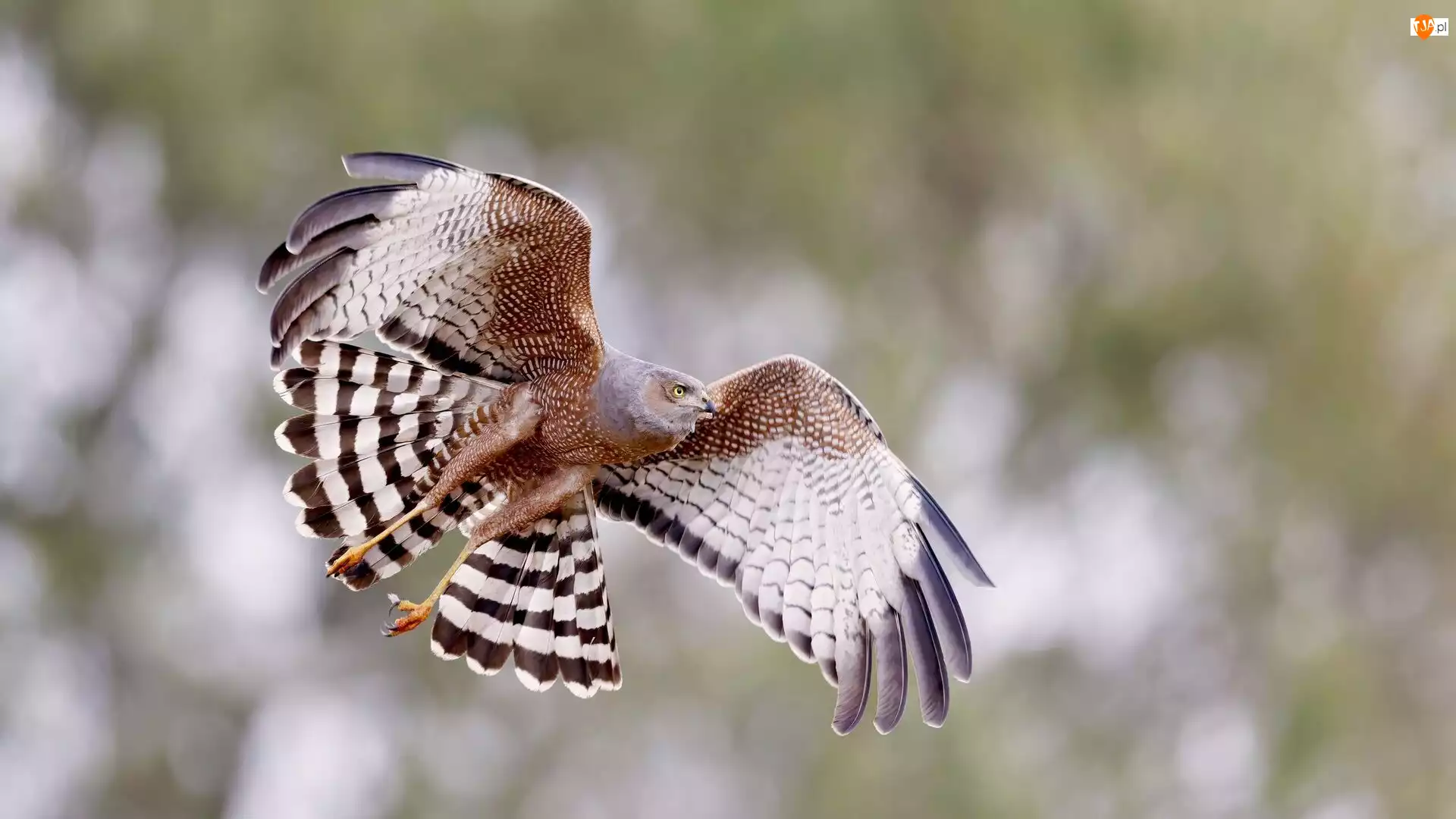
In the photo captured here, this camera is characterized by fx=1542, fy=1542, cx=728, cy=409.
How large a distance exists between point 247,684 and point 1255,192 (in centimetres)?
962

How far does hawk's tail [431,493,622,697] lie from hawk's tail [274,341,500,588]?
34 cm

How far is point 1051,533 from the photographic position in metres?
13.9

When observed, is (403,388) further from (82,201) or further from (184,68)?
(82,201)

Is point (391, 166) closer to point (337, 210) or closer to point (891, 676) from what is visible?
point (337, 210)

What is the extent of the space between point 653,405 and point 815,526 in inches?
44.9

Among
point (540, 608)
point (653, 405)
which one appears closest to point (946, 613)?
point (653, 405)

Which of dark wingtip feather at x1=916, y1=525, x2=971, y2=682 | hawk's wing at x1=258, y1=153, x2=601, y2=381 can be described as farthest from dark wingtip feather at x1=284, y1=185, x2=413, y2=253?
dark wingtip feather at x1=916, y1=525, x2=971, y2=682

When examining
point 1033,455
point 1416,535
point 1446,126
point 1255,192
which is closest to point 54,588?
point 1033,455

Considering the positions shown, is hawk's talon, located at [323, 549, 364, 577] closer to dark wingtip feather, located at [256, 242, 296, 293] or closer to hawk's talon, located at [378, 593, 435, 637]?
hawk's talon, located at [378, 593, 435, 637]

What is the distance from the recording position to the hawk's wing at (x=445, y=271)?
16.3ft

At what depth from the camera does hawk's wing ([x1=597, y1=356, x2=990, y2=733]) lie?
19.7ft

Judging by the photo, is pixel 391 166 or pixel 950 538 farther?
pixel 950 538

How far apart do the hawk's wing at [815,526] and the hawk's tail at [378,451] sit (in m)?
0.81

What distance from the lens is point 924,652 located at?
6012mm
